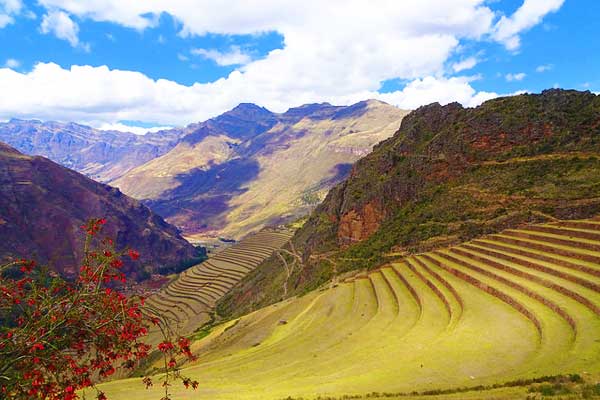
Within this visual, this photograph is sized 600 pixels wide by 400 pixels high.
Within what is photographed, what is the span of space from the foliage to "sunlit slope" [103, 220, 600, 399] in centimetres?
1013

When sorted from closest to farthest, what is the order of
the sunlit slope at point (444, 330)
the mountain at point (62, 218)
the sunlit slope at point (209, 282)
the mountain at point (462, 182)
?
the sunlit slope at point (444, 330)
the mountain at point (462, 182)
the sunlit slope at point (209, 282)
the mountain at point (62, 218)

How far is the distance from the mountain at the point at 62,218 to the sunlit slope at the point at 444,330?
302 feet

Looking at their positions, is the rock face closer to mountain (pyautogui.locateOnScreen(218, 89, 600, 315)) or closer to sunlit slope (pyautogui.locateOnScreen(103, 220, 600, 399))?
mountain (pyautogui.locateOnScreen(218, 89, 600, 315))

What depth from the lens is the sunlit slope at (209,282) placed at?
75.2 meters

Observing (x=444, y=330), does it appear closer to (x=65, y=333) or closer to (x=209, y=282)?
(x=65, y=333)

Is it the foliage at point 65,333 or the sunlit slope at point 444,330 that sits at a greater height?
the foliage at point 65,333

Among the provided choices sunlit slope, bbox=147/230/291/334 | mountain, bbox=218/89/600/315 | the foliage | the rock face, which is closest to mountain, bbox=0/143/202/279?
sunlit slope, bbox=147/230/291/334

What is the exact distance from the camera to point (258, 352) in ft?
85.3

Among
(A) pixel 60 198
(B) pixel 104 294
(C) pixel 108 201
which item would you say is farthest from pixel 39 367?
(C) pixel 108 201

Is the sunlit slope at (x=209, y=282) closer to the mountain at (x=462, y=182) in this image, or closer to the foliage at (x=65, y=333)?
the mountain at (x=462, y=182)

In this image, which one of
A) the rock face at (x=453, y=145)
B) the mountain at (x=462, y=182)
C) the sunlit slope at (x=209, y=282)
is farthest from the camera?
the sunlit slope at (x=209, y=282)

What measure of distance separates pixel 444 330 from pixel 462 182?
93.3ft

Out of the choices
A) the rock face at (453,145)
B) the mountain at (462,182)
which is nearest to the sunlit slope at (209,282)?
the mountain at (462,182)

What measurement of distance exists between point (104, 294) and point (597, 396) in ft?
39.2
